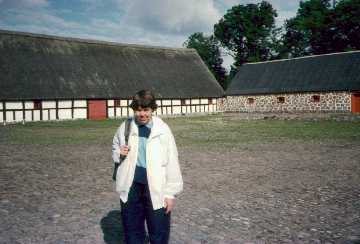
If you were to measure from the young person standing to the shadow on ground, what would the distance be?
0.91 meters

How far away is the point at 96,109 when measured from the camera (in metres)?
30.9

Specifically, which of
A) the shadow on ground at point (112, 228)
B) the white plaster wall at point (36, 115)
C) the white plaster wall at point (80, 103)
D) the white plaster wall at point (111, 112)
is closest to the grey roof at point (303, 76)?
the white plaster wall at point (111, 112)

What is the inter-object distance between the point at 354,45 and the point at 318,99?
24498mm

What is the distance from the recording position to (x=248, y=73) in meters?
43.4

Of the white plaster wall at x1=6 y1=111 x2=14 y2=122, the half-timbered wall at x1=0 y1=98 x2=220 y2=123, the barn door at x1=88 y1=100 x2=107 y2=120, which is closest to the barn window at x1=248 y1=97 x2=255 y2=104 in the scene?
the half-timbered wall at x1=0 y1=98 x2=220 y2=123

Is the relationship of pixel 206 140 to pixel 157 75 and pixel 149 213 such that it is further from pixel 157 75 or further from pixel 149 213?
pixel 157 75

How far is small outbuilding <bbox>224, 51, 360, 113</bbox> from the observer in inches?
1302

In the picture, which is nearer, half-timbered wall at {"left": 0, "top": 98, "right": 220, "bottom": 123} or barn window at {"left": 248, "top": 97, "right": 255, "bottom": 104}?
half-timbered wall at {"left": 0, "top": 98, "right": 220, "bottom": 123}

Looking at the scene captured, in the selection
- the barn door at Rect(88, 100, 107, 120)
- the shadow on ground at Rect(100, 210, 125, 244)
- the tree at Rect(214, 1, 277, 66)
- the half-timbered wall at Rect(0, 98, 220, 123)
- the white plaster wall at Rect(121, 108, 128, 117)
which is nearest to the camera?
the shadow on ground at Rect(100, 210, 125, 244)

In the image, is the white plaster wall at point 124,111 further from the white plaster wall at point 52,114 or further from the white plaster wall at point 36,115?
the white plaster wall at point 36,115

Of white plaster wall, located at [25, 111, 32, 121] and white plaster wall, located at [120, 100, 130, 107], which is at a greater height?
white plaster wall, located at [120, 100, 130, 107]

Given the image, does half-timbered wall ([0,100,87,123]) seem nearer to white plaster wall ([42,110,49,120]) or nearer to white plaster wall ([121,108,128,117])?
white plaster wall ([42,110,49,120])

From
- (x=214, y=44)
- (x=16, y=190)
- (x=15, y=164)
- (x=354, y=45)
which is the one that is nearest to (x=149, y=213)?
(x=16, y=190)

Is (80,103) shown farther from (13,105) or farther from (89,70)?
(13,105)
